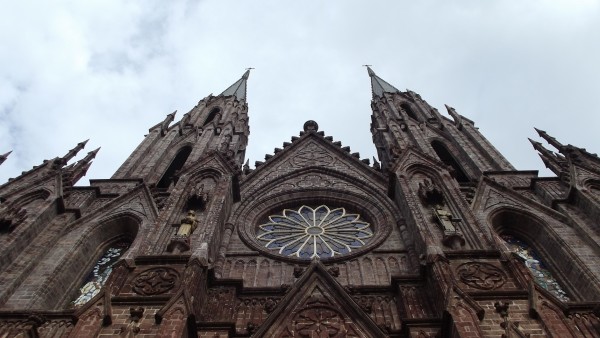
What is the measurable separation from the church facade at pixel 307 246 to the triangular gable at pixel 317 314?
1.6 inches

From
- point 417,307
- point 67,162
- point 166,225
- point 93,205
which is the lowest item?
point 417,307

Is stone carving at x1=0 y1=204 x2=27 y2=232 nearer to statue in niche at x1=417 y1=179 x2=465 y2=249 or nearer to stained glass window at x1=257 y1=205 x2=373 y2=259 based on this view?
stained glass window at x1=257 y1=205 x2=373 y2=259

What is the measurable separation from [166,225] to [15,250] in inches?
146

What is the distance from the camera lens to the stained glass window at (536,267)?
1361 cm

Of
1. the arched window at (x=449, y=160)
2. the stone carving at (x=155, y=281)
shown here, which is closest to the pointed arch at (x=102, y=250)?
the stone carving at (x=155, y=281)

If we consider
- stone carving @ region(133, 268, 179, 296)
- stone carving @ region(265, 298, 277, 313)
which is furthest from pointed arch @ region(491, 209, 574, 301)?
stone carving @ region(133, 268, 179, 296)

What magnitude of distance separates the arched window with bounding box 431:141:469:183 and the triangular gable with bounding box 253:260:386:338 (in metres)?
10.9

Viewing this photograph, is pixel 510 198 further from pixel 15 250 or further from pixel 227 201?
pixel 15 250

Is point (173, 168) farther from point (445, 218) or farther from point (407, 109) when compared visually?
point (407, 109)

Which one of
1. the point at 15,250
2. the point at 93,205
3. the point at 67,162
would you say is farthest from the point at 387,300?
the point at 67,162

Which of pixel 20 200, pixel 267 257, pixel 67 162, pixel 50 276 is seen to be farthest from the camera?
pixel 67 162

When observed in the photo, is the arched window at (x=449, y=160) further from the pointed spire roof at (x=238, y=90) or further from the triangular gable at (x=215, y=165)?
the pointed spire roof at (x=238, y=90)

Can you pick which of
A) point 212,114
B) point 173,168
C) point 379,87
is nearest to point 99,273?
point 173,168

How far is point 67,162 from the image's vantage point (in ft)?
65.7
